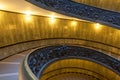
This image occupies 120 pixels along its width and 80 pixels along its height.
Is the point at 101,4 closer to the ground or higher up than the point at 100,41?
higher up

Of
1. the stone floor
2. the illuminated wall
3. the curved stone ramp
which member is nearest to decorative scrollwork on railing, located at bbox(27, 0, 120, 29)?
the illuminated wall

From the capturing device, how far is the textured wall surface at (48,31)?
10.1 m

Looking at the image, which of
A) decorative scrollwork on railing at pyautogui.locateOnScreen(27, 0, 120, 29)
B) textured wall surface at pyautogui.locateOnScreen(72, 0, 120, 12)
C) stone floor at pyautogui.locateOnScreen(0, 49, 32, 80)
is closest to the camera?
stone floor at pyautogui.locateOnScreen(0, 49, 32, 80)

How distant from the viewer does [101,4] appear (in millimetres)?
13414

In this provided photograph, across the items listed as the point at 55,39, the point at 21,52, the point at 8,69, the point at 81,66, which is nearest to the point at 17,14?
the point at 21,52

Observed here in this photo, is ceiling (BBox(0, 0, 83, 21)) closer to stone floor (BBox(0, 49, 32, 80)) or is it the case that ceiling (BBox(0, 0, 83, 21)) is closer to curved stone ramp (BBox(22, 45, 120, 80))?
curved stone ramp (BBox(22, 45, 120, 80))

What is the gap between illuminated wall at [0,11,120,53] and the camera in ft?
33.2

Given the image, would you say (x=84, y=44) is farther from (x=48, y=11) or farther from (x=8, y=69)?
(x=8, y=69)

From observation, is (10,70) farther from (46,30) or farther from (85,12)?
(85,12)

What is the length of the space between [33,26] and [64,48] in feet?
7.40

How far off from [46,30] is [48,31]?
0.14 m

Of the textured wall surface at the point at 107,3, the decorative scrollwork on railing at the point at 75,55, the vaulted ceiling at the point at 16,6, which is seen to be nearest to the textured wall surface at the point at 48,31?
the vaulted ceiling at the point at 16,6

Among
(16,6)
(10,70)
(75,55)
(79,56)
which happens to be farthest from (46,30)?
(10,70)

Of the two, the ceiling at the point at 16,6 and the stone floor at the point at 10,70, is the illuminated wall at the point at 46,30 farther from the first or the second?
the stone floor at the point at 10,70
